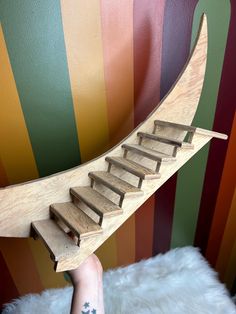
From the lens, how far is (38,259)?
94 centimetres

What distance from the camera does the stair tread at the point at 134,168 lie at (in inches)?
24.4

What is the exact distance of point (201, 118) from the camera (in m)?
0.95

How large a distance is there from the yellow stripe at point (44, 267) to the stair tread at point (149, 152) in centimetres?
47

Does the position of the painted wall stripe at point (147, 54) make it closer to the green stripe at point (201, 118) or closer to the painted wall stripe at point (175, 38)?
the painted wall stripe at point (175, 38)

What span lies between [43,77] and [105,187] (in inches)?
13.4

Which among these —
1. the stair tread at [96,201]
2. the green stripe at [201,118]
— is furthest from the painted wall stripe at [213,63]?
the stair tread at [96,201]

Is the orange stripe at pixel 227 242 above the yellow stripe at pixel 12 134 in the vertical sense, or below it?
below

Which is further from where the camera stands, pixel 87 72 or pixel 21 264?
pixel 21 264

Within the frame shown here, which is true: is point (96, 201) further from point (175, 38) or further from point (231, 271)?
point (231, 271)

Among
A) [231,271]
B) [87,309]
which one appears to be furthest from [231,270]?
[87,309]

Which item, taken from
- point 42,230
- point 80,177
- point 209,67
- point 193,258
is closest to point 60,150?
point 80,177

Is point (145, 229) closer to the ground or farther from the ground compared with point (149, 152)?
closer to the ground

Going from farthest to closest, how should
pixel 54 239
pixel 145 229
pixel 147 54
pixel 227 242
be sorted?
pixel 227 242
pixel 145 229
pixel 147 54
pixel 54 239

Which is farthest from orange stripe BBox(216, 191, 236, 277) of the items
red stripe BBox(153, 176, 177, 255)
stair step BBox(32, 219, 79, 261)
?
stair step BBox(32, 219, 79, 261)
